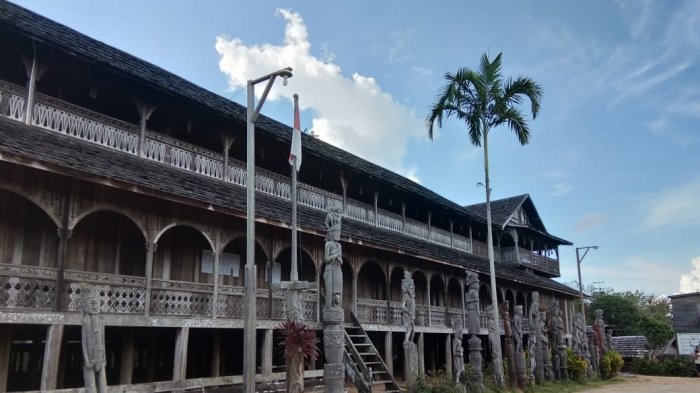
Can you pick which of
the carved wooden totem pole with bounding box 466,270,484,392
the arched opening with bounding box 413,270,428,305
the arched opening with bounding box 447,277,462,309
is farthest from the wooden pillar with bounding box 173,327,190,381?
the arched opening with bounding box 447,277,462,309

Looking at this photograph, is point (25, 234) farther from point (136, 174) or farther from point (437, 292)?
point (437, 292)

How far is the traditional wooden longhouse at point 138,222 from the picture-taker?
13484 mm

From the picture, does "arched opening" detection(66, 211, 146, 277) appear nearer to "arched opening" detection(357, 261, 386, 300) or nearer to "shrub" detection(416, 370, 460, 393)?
"shrub" detection(416, 370, 460, 393)

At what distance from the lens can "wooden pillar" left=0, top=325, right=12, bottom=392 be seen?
13.6 metres

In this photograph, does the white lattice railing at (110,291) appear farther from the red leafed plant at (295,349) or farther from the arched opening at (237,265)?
the arched opening at (237,265)

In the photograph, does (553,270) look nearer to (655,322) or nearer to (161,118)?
(655,322)

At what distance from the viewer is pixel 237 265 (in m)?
19.3

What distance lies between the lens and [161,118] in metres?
19.1

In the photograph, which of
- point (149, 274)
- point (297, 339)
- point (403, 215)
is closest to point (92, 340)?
point (149, 274)

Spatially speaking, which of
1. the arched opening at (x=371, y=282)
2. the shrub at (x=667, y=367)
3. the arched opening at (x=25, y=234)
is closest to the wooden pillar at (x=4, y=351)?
the arched opening at (x=25, y=234)

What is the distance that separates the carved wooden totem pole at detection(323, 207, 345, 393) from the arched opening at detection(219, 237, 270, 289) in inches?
161

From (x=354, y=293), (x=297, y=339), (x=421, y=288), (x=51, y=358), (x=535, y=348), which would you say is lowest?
(x=535, y=348)

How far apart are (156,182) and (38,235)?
10.1 ft

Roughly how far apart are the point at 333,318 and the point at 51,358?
6371mm
